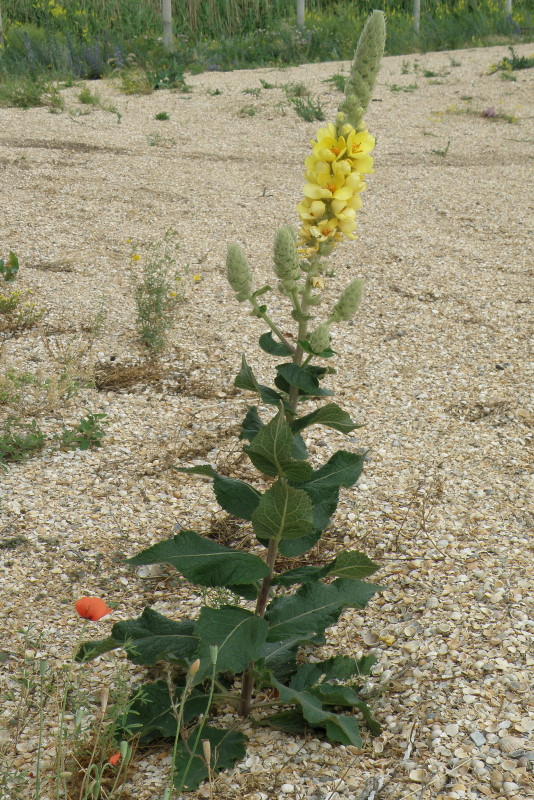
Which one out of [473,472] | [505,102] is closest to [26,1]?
[505,102]

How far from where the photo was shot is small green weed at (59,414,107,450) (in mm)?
3248

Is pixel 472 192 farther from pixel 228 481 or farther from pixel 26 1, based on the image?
pixel 26 1

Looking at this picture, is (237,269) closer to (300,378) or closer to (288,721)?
(300,378)

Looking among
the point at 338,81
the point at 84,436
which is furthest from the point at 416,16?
the point at 84,436

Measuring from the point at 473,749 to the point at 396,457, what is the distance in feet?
5.04

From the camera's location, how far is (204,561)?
185cm

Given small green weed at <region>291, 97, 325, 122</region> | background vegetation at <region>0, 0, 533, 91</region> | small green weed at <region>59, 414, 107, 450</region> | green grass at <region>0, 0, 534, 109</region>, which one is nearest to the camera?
small green weed at <region>59, 414, 107, 450</region>

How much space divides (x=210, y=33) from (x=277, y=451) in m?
13.9

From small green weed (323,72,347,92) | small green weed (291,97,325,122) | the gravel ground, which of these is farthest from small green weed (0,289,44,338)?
small green weed (323,72,347,92)

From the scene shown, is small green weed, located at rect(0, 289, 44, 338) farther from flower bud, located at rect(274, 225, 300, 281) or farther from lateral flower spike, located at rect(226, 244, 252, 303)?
flower bud, located at rect(274, 225, 300, 281)

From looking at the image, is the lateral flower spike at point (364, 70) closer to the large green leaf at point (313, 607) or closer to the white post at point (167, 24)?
the large green leaf at point (313, 607)

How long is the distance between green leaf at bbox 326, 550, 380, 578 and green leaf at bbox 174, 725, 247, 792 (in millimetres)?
465

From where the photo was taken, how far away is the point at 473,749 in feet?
6.23

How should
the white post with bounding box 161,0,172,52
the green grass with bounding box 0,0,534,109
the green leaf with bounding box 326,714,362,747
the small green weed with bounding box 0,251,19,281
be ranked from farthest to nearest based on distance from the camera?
the white post with bounding box 161,0,172,52 → the green grass with bounding box 0,0,534,109 → the small green weed with bounding box 0,251,19,281 → the green leaf with bounding box 326,714,362,747
